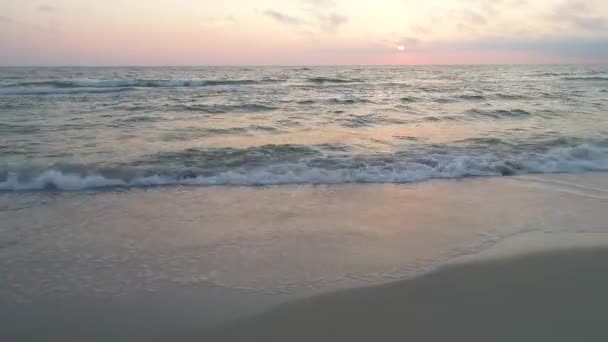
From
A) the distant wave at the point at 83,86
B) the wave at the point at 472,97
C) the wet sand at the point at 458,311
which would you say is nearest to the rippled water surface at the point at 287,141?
the wave at the point at 472,97

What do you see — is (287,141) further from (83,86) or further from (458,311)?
(83,86)

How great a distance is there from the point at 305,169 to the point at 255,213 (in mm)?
2378

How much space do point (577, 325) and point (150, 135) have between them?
1067 centimetres

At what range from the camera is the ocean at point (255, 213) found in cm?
366

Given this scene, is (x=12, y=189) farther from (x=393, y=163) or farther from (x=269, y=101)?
(x=269, y=101)

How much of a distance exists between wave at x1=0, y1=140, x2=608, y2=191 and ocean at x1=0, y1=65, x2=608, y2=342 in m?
0.04

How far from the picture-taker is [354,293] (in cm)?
371

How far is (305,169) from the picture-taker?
8.03m

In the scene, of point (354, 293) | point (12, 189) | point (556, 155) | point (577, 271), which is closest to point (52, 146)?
point (12, 189)

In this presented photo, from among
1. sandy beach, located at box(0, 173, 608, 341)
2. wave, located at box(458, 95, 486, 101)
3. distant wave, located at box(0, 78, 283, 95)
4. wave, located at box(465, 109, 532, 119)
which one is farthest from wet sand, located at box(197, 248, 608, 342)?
distant wave, located at box(0, 78, 283, 95)

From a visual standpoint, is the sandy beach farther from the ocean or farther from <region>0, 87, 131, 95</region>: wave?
<region>0, 87, 131, 95</region>: wave

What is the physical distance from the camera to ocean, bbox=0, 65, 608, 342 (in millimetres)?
3658

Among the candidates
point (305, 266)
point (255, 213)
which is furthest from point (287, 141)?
point (305, 266)

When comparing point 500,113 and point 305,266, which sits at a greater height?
point 500,113
